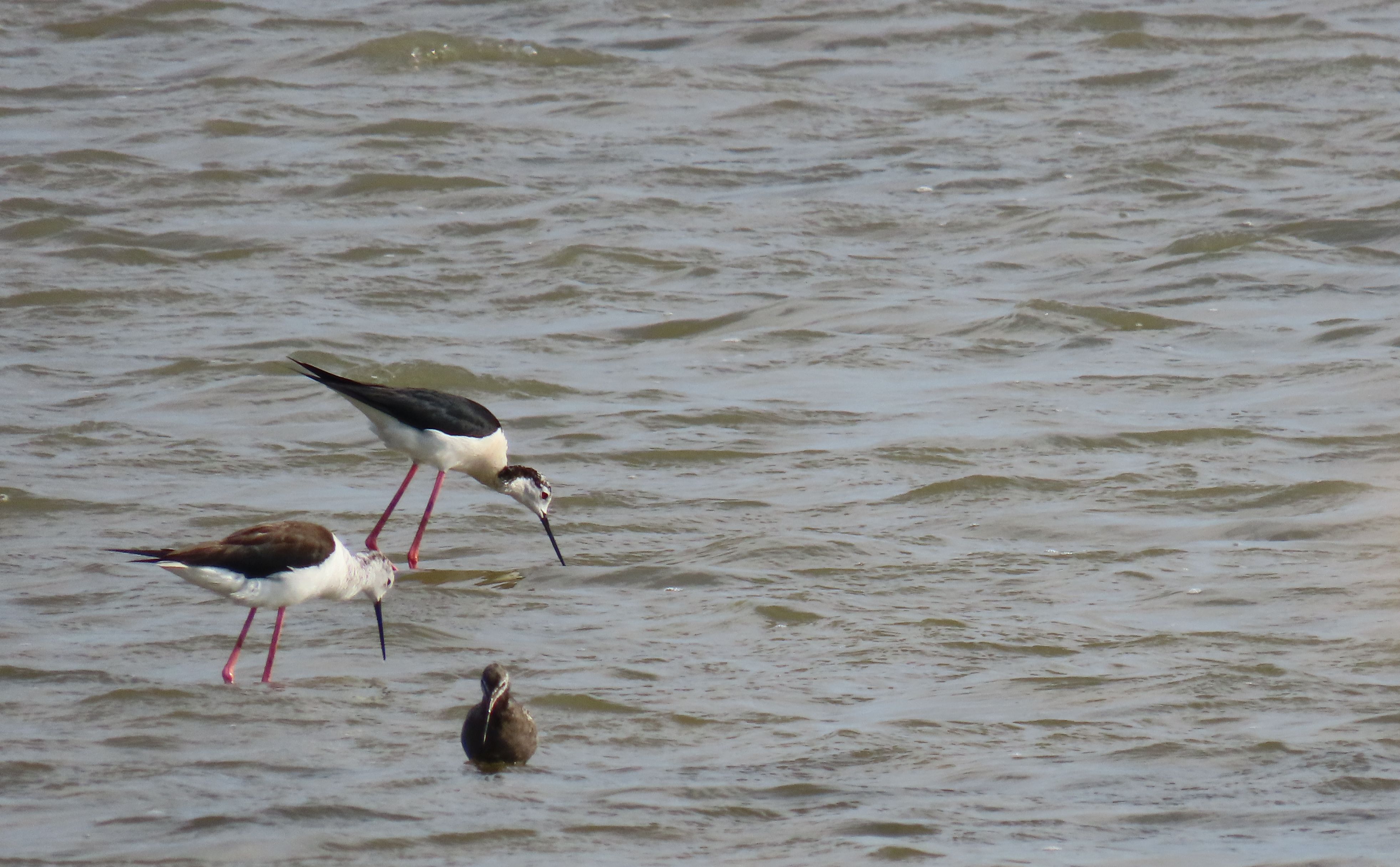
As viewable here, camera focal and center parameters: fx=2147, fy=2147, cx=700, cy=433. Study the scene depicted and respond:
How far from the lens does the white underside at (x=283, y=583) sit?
656 centimetres

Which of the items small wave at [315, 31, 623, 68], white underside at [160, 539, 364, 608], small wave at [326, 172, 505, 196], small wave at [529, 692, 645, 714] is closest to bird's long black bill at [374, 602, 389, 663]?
white underside at [160, 539, 364, 608]

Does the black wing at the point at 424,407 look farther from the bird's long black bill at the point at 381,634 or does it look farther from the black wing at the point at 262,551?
the black wing at the point at 262,551

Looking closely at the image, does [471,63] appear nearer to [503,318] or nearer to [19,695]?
[503,318]

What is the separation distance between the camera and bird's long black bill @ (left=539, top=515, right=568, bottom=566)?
8.23m

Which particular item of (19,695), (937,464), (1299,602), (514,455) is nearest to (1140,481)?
(937,464)

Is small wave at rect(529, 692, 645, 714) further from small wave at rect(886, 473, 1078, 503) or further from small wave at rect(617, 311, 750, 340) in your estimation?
small wave at rect(617, 311, 750, 340)

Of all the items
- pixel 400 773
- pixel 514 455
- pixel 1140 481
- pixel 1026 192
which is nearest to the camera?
pixel 400 773

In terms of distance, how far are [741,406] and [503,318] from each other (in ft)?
6.94

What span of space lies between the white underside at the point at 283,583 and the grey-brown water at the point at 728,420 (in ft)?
0.89

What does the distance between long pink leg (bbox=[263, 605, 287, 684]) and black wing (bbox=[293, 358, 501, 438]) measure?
1.38 metres

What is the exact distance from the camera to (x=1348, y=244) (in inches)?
500

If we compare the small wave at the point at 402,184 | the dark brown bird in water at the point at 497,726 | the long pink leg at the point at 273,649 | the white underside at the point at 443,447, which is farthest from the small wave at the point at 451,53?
the dark brown bird in water at the point at 497,726

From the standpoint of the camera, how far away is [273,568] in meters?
6.69

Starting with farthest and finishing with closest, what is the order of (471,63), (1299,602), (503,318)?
(471,63) < (503,318) < (1299,602)
